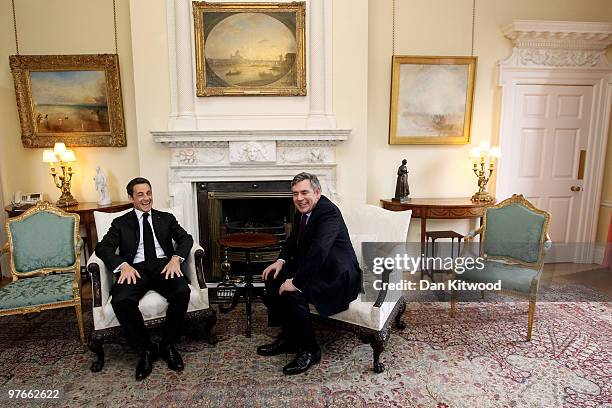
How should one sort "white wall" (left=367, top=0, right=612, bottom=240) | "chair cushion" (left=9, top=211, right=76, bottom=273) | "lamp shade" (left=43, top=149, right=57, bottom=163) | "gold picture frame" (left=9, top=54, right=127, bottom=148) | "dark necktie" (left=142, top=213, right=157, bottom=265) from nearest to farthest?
"dark necktie" (left=142, top=213, right=157, bottom=265) → "chair cushion" (left=9, top=211, right=76, bottom=273) → "lamp shade" (left=43, top=149, right=57, bottom=163) → "gold picture frame" (left=9, top=54, right=127, bottom=148) → "white wall" (left=367, top=0, right=612, bottom=240)

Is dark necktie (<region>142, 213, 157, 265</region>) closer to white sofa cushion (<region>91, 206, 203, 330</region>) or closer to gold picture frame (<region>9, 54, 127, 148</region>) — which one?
white sofa cushion (<region>91, 206, 203, 330</region>)

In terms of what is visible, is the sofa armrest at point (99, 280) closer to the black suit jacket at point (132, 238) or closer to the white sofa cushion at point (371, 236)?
the black suit jacket at point (132, 238)

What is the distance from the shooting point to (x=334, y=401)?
234cm

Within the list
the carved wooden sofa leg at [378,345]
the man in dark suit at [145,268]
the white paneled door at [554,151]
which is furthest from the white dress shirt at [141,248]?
the white paneled door at [554,151]

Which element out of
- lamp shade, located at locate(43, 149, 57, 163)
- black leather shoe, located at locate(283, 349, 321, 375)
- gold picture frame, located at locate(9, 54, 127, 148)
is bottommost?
black leather shoe, located at locate(283, 349, 321, 375)

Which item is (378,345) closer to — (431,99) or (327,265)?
(327,265)

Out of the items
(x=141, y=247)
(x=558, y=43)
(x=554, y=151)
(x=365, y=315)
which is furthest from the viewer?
(x=554, y=151)

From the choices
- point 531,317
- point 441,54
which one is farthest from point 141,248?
point 441,54

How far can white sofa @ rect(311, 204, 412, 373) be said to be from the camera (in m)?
2.57

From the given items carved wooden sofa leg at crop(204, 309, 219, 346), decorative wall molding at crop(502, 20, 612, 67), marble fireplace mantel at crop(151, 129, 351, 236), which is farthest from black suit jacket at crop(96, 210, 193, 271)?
decorative wall molding at crop(502, 20, 612, 67)

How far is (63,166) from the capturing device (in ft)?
13.8

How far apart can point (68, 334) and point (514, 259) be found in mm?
3751

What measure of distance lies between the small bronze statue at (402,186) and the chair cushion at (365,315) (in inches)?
78.5

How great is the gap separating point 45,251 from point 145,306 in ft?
3.96
